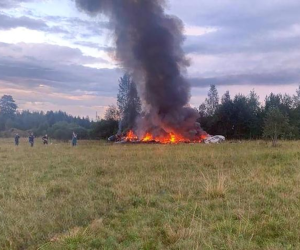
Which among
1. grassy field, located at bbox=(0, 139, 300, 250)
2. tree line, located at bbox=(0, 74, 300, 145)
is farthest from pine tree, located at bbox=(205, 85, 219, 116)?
grassy field, located at bbox=(0, 139, 300, 250)

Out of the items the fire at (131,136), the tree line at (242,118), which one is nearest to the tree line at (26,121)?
the fire at (131,136)

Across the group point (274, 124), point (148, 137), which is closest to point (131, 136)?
point (148, 137)

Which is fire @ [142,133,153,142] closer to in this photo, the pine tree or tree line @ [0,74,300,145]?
tree line @ [0,74,300,145]

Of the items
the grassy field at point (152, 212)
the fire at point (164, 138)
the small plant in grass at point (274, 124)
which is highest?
the small plant in grass at point (274, 124)

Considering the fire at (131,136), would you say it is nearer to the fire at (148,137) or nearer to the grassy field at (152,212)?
the fire at (148,137)

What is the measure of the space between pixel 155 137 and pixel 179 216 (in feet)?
142

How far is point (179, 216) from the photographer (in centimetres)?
739

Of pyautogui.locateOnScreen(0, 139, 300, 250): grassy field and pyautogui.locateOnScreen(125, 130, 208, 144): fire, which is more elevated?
pyautogui.locateOnScreen(125, 130, 208, 144): fire

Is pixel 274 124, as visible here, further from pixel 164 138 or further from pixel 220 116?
pixel 220 116

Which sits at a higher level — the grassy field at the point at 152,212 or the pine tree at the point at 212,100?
the pine tree at the point at 212,100

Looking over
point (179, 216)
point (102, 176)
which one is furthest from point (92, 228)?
point (102, 176)

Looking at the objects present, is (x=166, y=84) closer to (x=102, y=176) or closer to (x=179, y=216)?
(x=102, y=176)

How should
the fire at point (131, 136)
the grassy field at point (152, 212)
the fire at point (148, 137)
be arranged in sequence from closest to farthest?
the grassy field at point (152, 212), the fire at point (148, 137), the fire at point (131, 136)

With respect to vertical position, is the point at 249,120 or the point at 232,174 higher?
the point at 249,120
